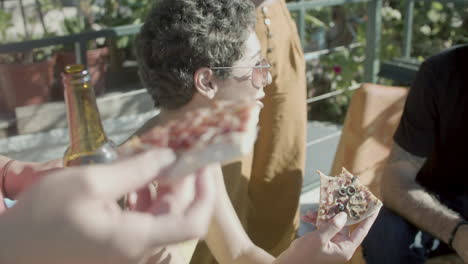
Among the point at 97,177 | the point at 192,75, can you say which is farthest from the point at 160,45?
the point at 97,177

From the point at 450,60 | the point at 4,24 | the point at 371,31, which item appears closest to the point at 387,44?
the point at 371,31

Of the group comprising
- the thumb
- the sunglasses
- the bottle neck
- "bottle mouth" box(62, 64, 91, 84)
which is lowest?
the thumb

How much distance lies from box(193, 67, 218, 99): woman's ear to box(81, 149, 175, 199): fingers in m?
0.87

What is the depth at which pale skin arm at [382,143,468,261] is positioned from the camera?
1.89 m

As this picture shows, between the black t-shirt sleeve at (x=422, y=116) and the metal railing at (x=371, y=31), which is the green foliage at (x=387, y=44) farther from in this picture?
the black t-shirt sleeve at (x=422, y=116)

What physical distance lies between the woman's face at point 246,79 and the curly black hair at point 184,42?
3 cm

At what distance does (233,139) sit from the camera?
2.40 feet

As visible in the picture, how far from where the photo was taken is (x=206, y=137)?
29.2 inches

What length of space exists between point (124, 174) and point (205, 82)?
3.13 feet

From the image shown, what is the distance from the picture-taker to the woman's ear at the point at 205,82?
4.95ft

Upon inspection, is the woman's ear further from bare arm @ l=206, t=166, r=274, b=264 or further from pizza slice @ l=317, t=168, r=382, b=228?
pizza slice @ l=317, t=168, r=382, b=228

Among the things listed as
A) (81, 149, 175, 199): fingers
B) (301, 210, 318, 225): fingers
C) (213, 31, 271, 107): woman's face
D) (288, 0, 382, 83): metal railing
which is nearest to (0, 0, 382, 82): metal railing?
(288, 0, 382, 83): metal railing

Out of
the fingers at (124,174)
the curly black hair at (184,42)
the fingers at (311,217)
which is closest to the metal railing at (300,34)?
the curly black hair at (184,42)

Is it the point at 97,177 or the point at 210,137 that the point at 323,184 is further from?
the point at 97,177
